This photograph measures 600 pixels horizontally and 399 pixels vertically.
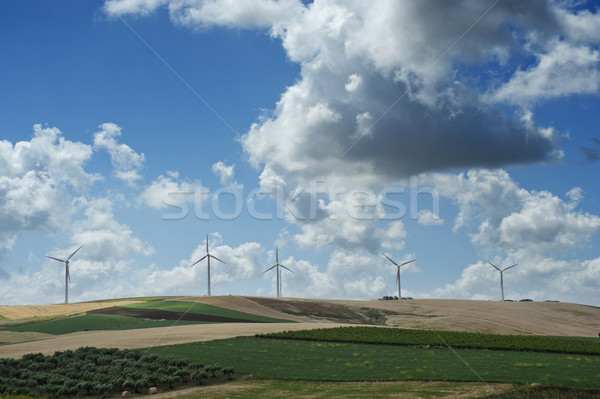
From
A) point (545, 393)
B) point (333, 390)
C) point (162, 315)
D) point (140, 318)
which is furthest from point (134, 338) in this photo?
point (545, 393)

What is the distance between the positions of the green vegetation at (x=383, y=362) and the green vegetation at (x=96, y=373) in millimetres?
2565

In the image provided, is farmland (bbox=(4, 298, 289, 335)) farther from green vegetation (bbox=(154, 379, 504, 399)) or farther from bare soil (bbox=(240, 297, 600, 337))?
green vegetation (bbox=(154, 379, 504, 399))

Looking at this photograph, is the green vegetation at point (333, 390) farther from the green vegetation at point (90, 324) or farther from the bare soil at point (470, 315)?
the bare soil at point (470, 315)

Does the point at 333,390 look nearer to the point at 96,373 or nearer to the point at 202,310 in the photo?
the point at 96,373

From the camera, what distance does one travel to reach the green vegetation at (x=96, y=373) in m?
34.7

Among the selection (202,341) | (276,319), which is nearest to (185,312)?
(276,319)

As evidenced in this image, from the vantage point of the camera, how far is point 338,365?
39844 mm

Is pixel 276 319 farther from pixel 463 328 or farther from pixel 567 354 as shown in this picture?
pixel 567 354

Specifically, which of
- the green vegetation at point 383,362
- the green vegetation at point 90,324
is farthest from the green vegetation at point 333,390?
the green vegetation at point 90,324

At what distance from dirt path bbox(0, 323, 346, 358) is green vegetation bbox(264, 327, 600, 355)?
550 centimetres

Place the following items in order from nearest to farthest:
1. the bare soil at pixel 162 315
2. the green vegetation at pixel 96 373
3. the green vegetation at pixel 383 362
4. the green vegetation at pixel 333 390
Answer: the green vegetation at pixel 333 390 → the green vegetation at pixel 383 362 → the green vegetation at pixel 96 373 → the bare soil at pixel 162 315

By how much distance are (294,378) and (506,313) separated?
254 feet

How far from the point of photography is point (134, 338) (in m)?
54.3

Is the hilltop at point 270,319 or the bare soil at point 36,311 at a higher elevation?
the bare soil at point 36,311
